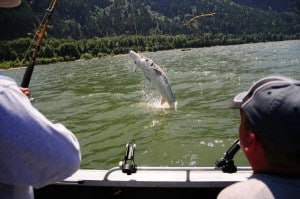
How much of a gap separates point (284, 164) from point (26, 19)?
6775 inches

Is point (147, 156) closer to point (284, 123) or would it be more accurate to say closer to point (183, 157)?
point (183, 157)

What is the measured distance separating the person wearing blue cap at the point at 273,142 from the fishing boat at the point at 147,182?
7.82 feet

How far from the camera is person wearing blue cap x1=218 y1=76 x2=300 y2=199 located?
6.27 feet

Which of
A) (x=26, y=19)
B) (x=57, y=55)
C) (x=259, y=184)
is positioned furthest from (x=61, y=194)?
(x=26, y=19)

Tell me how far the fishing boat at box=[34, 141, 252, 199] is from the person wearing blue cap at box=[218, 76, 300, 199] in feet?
7.82

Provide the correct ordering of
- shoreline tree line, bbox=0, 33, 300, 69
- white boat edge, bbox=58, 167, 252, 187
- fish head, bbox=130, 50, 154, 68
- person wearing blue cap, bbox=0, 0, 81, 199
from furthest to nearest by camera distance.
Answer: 1. shoreline tree line, bbox=0, 33, 300, 69
2. fish head, bbox=130, 50, 154, 68
3. white boat edge, bbox=58, 167, 252, 187
4. person wearing blue cap, bbox=0, 0, 81, 199

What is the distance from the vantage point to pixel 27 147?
1938 mm

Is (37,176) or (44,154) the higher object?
(44,154)

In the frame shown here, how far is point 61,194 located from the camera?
195 inches

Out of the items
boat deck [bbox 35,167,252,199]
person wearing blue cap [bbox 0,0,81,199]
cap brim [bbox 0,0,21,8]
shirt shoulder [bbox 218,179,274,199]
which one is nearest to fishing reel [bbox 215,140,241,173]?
boat deck [bbox 35,167,252,199]

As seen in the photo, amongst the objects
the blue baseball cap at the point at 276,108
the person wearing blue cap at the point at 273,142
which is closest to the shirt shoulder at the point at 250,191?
the person wearing blue cap at the point at 273,142

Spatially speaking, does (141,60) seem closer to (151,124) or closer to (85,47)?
(151,124)

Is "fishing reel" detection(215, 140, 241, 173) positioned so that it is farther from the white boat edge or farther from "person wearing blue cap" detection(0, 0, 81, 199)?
"person wearing blue cap" detection(0, 0, 81, 199)

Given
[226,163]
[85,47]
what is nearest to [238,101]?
Result: [226,163]
